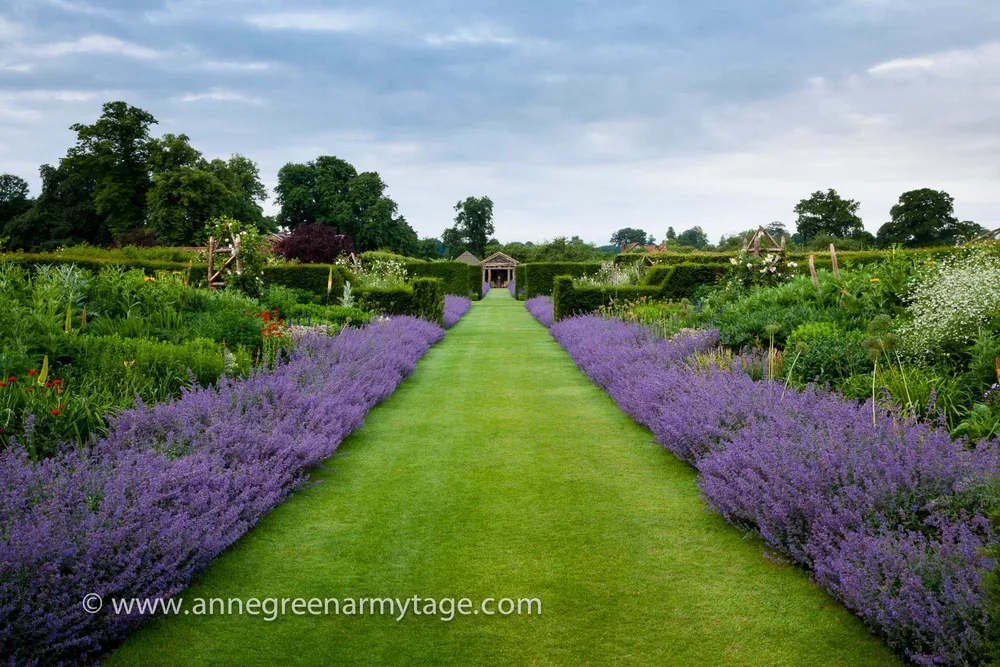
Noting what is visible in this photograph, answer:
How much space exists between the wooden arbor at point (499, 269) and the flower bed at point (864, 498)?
215ft

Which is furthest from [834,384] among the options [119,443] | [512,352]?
[512,352]

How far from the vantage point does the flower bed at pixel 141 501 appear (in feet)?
8.96

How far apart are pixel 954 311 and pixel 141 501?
6236 millimetres

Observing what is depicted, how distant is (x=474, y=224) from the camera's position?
92938 mm

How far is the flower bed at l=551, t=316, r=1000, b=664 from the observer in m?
2.71

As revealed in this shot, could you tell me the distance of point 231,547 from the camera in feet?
13.1

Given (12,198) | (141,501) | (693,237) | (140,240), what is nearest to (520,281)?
(140,240)

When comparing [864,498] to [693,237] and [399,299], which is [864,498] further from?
[693,237]

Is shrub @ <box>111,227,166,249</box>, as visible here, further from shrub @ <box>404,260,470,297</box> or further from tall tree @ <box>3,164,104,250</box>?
shrub @ <box>404,260,470,297</box>

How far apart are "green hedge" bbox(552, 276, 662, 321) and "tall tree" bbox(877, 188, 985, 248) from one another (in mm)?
42618

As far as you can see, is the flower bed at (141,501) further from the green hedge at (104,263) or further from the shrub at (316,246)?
the shrub at (316,246)

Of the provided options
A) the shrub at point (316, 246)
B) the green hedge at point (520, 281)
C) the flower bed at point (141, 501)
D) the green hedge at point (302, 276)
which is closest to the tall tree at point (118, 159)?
the shrub at point (316, 246)

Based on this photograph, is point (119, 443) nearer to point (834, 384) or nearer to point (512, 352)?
point (834, 384)

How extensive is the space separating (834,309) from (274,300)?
933 cm
